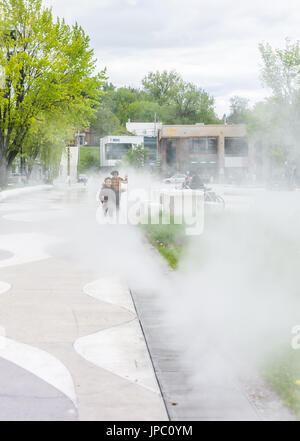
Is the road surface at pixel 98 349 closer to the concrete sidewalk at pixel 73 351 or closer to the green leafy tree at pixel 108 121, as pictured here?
the concrete sidewalk at pixel 73 351

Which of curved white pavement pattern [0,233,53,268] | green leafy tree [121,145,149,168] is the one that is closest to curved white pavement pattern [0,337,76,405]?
curved white pavement pattern [0,233,53,268]

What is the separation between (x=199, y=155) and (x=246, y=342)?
6861 centimetres

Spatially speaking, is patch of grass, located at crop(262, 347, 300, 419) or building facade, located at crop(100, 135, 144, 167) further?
building facade, located at crop(100, 135, 144, 167)

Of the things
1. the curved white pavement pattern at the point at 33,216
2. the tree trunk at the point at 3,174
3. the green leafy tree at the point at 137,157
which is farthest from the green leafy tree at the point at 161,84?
the curved white pavement pattern at the point at 33,216

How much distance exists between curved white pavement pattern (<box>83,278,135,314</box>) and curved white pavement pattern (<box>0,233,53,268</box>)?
6.33 feet

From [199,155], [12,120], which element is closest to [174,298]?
[12,120]

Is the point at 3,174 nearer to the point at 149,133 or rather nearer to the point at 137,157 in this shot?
the point at 137,157

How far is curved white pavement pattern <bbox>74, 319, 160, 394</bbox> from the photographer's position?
3.83m

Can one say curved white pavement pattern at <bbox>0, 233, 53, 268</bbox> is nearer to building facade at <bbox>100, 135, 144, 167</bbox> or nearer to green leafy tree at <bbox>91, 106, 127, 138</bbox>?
building facade at <bbox>100, 135, 144, 167</bbox>

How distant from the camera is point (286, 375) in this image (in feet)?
Answer: 11.9

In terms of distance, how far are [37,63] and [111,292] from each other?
27.8m

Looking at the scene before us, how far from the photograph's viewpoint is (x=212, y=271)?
23.9 ft

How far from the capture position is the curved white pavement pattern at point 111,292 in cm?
600

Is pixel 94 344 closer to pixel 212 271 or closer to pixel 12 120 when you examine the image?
pixel 212 271
